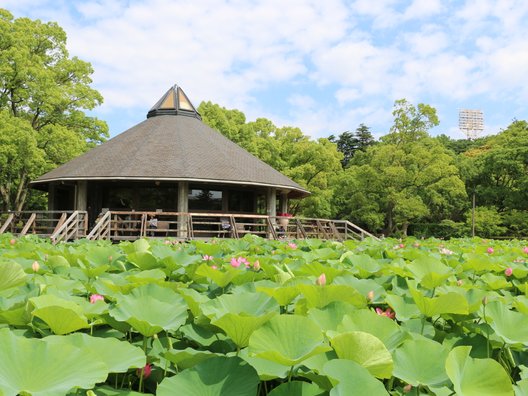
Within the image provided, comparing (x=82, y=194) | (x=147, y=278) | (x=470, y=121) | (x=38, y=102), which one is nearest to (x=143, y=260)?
(x=147, y=278)

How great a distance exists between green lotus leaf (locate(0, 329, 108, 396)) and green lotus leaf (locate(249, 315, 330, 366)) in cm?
27

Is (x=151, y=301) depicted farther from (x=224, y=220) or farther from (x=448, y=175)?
(x=448, y=175)

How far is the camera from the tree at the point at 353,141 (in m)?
49.8

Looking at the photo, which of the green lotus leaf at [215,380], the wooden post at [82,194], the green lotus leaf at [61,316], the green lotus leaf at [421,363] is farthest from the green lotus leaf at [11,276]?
the wooden post at [82,194]

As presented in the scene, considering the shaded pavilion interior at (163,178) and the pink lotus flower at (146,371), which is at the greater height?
the shaded pavilion interior at (163,178)

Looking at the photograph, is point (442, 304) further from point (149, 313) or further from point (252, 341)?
point (149, 313)

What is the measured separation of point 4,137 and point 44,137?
2264mm

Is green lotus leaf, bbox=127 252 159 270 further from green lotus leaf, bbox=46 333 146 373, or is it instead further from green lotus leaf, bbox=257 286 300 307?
green lotus leaf, bbox=46 333 146 373

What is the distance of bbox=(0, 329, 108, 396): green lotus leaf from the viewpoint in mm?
742

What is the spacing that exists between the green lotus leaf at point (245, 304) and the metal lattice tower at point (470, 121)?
404 feet

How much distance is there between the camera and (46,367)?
768 mm

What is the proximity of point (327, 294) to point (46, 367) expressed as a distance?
73cm

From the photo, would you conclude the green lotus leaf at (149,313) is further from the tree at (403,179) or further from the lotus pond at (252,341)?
the tree at (403,179)

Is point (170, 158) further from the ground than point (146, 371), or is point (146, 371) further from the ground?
point (170, 158)
